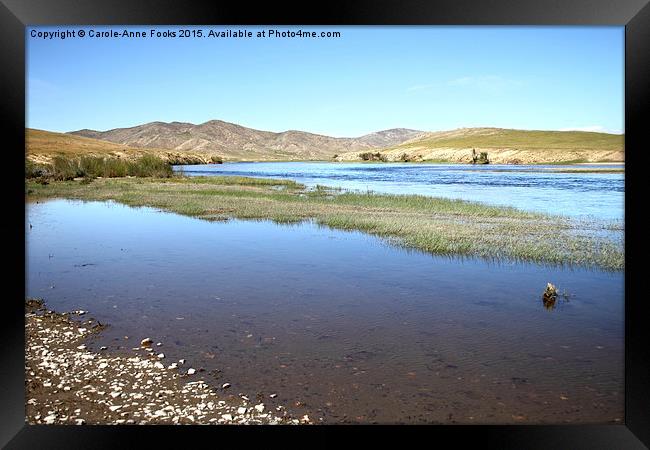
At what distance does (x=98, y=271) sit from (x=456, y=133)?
119921mm

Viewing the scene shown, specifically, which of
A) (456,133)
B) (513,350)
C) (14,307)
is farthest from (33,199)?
(456,133)

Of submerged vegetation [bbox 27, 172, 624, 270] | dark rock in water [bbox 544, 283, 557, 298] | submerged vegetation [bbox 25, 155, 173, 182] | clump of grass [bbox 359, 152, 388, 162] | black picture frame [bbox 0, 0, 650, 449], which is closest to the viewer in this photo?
black picture frame [bbox 0, 0, 650, 449]

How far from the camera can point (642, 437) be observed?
655 cm

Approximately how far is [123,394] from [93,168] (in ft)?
143

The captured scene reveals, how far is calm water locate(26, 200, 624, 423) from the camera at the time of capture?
700 cm

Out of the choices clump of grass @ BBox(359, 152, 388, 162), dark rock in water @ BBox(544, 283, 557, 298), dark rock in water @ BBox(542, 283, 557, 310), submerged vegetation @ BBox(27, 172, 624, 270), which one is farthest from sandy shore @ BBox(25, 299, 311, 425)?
clump of grass @ BBox(359, 152, 388, 162)

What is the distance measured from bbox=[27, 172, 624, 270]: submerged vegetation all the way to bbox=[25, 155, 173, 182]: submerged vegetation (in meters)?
1.72

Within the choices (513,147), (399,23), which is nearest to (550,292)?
(399,23)

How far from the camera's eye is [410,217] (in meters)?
22.5

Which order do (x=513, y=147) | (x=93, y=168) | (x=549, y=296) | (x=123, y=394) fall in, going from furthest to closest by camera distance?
(x=513, y=147)
(x=93, y=168)
(x=549, y=296)
(x=123, y=394)

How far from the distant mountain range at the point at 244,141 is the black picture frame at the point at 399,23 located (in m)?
138

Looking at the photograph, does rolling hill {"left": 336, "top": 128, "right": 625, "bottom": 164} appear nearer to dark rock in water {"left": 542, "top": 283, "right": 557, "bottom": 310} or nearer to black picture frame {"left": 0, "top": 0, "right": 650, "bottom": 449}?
dark rock in water {"left": 542, "top": 283, "right": 557, "bottom": 310}

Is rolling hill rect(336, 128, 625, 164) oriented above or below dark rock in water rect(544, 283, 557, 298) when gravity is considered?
above

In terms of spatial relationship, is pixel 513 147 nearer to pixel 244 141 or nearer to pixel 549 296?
pixel 549 296
